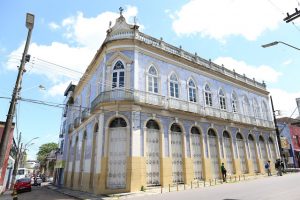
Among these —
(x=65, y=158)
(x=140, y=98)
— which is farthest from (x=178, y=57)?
(x=65, y=158)

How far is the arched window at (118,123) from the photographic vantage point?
14.9m

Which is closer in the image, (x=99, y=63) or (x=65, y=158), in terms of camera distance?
(x=99, y=63)

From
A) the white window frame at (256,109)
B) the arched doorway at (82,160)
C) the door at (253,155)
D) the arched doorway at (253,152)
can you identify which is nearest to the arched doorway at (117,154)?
the arched doorway at (82,160)

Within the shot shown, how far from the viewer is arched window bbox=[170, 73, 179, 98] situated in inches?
699

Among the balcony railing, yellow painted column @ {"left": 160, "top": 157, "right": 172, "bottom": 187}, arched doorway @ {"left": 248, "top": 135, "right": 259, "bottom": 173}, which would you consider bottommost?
yellow painted column @ {"left": 160, "top": 157, "right": 172, "bottom": 187}

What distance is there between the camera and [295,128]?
3450 centimetres

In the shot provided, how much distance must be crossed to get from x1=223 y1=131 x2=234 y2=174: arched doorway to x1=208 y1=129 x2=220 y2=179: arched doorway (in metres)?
1.41

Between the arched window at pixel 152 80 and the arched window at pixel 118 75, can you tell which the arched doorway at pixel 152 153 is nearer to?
the arched window at pixel 152 80

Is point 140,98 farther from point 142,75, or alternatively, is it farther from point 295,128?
point 295,128

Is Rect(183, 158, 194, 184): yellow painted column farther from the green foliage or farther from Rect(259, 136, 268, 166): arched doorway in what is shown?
the green foliage

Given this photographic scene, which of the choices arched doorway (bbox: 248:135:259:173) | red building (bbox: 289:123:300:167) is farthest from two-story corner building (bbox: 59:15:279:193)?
red building (bbox: 289:123:300:167)

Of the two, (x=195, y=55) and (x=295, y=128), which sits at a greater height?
(x=195, y=55)

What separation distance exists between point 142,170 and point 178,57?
9642mm

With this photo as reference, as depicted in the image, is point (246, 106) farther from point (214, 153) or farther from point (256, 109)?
point (214, 153)
